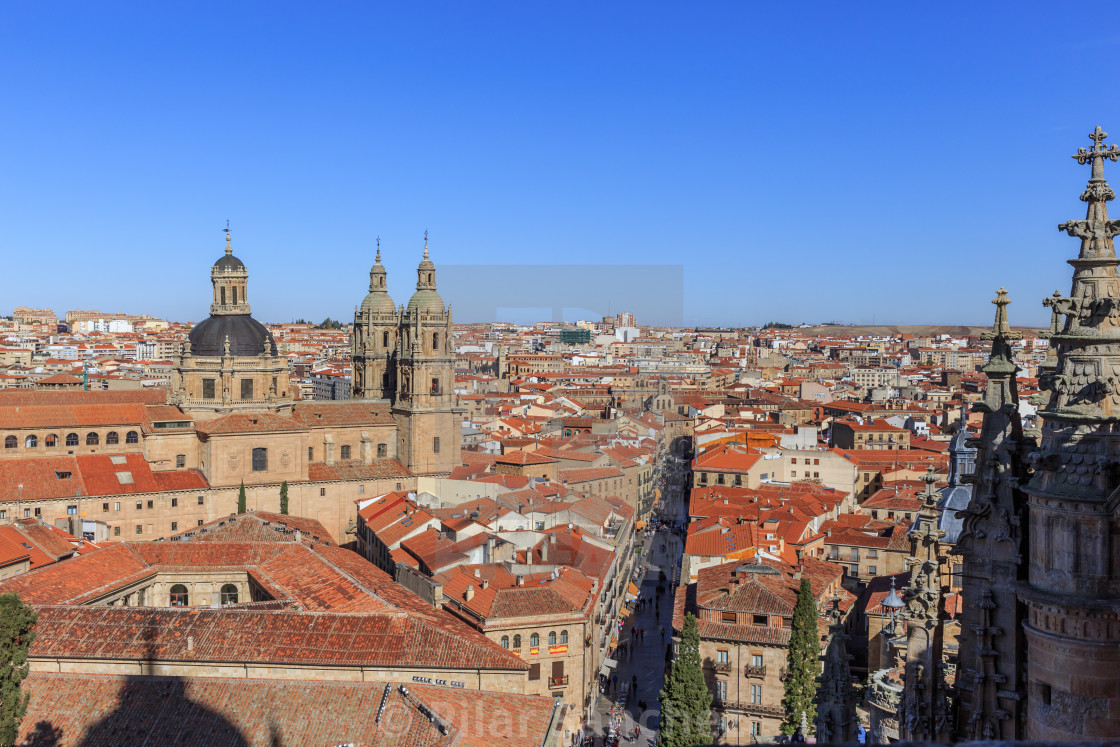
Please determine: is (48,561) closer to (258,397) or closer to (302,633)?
(302,633)

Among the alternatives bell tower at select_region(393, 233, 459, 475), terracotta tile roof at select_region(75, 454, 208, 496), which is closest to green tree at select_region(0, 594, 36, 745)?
terracotta tile roof at select_region(75, 454, 208, 496)

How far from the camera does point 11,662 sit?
705 inches

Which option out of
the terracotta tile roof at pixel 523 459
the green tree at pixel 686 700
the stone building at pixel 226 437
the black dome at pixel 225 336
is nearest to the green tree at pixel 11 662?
the green tree at pixel 686 700

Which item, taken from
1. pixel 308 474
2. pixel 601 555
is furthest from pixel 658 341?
pixel 601 555

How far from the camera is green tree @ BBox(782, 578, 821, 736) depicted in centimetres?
2780

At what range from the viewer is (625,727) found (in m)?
31.6

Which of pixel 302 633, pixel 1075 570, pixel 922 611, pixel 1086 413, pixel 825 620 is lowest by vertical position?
pixel 825 620

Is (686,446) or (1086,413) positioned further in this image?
(686,446)

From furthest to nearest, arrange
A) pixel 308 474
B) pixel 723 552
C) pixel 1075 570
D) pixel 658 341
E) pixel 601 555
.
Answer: pixel 658 341 → pixel 308 474 → pixel 723 552 → pixel 601 555 → pixel 1075 570

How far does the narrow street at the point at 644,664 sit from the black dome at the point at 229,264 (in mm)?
26362

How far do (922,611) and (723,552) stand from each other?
30627mm

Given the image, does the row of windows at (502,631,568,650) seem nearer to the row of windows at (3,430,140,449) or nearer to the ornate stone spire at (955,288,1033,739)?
the ornate stone spire at (955,288,1033,739)

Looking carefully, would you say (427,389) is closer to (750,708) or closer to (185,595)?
(185,595)

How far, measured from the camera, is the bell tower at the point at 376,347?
61.2m
